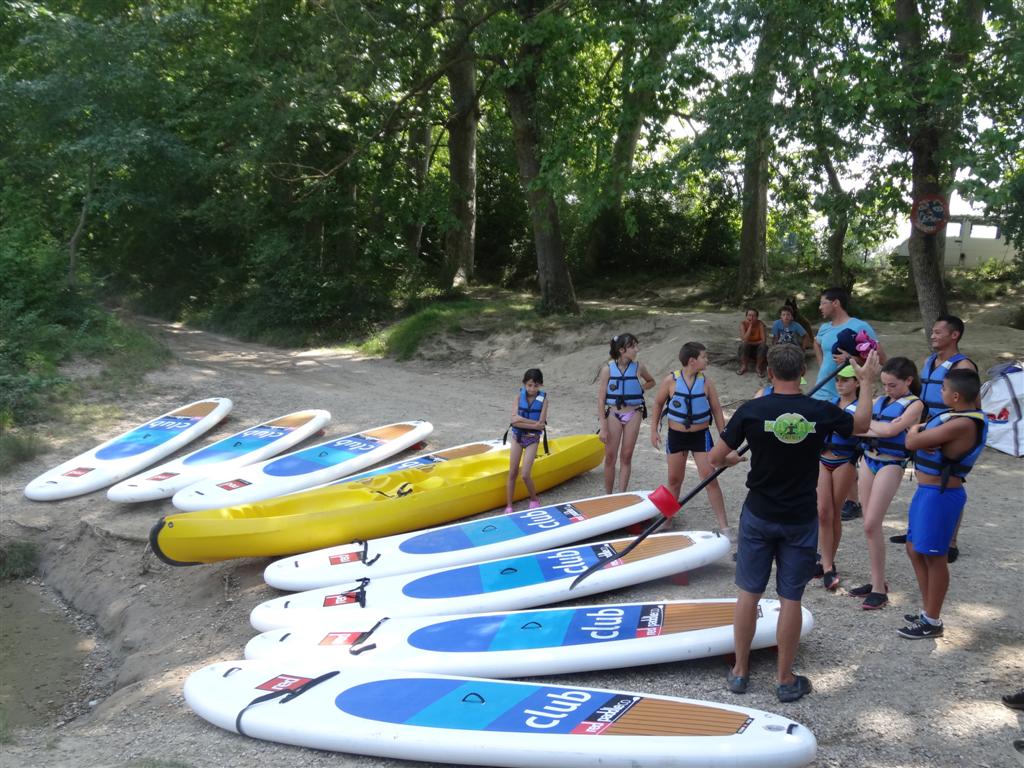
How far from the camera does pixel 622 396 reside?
22.5ft

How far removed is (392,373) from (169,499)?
21.3ft

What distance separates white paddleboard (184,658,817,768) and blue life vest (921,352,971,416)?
2908 millimetres

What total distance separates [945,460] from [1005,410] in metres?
5.87

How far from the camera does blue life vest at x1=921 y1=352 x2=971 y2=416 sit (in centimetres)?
561

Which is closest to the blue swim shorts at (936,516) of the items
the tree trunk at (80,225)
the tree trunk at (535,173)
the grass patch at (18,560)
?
the grass patch at (18,560)

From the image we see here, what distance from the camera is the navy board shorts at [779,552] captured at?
3901mm

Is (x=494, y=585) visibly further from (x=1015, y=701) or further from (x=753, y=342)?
(x=753, y=342)

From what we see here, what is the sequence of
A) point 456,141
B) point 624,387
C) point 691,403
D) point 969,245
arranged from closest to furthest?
point 691,403 → point 624,387 → point 969,245 → point 456,141

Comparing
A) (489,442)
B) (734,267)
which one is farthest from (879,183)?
(734,267)

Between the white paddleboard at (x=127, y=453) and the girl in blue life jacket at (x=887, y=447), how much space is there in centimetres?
764

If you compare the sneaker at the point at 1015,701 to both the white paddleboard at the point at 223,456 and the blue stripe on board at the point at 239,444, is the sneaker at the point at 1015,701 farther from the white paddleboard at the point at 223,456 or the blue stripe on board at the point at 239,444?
the blue stripe on board at the point at 239,444

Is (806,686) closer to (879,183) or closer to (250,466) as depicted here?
(250,466)

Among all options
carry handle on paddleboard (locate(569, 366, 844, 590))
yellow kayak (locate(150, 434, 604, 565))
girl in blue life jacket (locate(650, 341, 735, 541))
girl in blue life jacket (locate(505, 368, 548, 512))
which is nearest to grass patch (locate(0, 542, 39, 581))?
yellow kayak (locate(150, 434, 604, 565))

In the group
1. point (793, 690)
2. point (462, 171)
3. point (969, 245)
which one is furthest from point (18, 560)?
point (969, 245)
